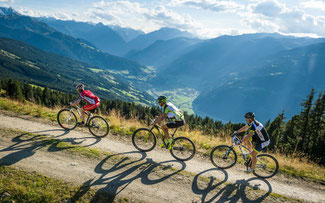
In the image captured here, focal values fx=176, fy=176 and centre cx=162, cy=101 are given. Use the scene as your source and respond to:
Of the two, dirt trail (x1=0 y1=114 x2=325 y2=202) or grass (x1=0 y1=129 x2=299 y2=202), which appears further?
dirt trail (x1=0 y1=114 x2=325 y2=202)

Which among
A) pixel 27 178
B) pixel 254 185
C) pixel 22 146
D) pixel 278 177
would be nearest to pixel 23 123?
pixel 22 146

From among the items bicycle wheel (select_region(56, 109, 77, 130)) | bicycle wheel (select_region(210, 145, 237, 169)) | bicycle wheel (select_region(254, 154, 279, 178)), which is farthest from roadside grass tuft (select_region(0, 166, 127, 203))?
bicycle wheel (select_region(254, 154, 279, 178))

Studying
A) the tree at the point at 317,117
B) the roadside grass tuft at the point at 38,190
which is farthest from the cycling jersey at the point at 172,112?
the tree at the point at 317,117

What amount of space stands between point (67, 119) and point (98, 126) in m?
2.14

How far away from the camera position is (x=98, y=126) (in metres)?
11.2

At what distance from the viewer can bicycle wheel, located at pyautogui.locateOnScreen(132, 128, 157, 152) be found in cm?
1008

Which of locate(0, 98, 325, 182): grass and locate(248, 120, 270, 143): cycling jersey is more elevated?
locate(248, 120, 270, 143): cycling jersey

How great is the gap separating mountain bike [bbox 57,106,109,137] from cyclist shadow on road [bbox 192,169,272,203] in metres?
6.53

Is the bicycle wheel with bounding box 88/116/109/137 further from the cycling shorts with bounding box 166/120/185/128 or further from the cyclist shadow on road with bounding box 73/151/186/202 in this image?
the cycling shorts with bounding box 166/120/185/128

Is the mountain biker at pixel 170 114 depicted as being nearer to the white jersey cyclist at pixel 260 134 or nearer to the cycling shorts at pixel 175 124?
the cycling shorts at pixel 175 124

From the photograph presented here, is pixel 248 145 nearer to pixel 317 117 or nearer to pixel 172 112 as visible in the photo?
pixel 172 112

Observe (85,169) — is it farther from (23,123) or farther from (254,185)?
(254,185)

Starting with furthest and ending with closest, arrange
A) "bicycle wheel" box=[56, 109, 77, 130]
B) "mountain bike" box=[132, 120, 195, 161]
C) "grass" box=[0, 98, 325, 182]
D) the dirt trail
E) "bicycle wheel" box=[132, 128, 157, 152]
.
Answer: "bicycle wheel" box=[56, 109, 77, 130] < "bicycle wheel" box=[132, 128, 157, 152] < "grass" box=[0, 98, 325, 182] < "mountain bike" box=[132, 120, 195, 161] < the dirt trail

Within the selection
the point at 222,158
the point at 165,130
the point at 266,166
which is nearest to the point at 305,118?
the point at 266,166
